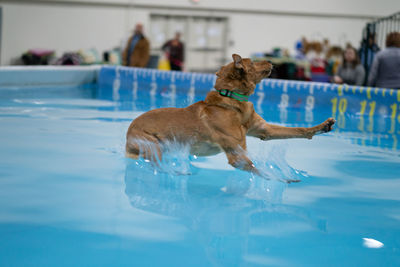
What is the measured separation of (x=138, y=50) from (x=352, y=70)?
516cm

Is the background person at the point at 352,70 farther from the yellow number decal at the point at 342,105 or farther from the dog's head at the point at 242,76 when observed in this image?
the dog's head at the point at 242,76

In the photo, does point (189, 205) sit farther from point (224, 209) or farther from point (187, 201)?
point (224, 209)

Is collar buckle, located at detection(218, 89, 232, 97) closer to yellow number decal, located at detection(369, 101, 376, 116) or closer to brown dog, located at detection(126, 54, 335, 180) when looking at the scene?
brown dog, located at detection(126, 54, 335, 180)

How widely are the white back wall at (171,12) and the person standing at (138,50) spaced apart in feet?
19.8

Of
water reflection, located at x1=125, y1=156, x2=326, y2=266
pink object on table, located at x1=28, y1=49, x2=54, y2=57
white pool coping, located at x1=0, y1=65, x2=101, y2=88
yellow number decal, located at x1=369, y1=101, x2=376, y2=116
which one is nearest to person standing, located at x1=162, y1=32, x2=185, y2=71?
white pool coping, located at x1=0, y1=65, x2=101, y2=88

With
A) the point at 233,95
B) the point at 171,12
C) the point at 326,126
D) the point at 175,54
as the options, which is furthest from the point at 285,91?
the point at 171,12

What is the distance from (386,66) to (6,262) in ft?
22.4

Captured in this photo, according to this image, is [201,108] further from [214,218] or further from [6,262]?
[6,262]

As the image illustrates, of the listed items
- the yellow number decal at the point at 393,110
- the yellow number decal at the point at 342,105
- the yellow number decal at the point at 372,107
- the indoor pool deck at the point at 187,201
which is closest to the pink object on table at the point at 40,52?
the indoor pool deck at the point at 187,201

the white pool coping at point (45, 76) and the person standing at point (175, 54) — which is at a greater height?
the person standing at point (175, 54)

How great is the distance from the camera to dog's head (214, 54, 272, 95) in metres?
3.66

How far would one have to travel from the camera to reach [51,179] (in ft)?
12.0

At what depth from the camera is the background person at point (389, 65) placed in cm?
769

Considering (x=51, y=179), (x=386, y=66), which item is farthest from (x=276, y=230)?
(x=386, y=66)
